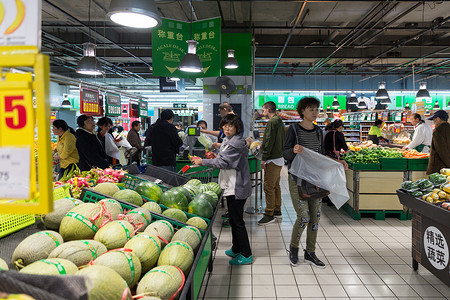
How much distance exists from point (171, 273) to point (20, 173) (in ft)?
3.29

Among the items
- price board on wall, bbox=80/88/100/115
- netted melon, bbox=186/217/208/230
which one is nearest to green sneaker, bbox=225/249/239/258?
netted melon, bbox=186/217/208/230

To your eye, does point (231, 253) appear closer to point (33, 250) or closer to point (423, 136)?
point (33, 250)

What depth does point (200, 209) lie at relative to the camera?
113 inches

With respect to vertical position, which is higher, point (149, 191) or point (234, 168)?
point (234, 168)

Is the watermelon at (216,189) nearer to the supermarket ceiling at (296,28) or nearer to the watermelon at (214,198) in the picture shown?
the watermelon at (214,198)

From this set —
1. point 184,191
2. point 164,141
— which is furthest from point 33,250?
point 164,141

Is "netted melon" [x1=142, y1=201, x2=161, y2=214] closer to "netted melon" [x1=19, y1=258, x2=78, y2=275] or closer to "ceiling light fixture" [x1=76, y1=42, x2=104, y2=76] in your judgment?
"netted melon" [x1=19, y1=258, x2=78, y2=275]

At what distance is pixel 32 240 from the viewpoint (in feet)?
5.35

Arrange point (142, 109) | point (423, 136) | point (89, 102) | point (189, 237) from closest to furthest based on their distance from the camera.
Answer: point (189, 237) → point (89, 102) → point (423, 136) → point (142, 109)

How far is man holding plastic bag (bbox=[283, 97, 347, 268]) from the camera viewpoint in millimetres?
3822

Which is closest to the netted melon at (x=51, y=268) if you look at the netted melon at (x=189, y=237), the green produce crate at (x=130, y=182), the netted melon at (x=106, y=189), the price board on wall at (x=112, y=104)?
Result: the netted melon at (x=189, y=237)

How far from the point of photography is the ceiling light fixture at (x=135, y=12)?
125 inches

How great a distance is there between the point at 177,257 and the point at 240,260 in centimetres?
246

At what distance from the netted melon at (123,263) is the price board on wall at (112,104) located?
7996mm
